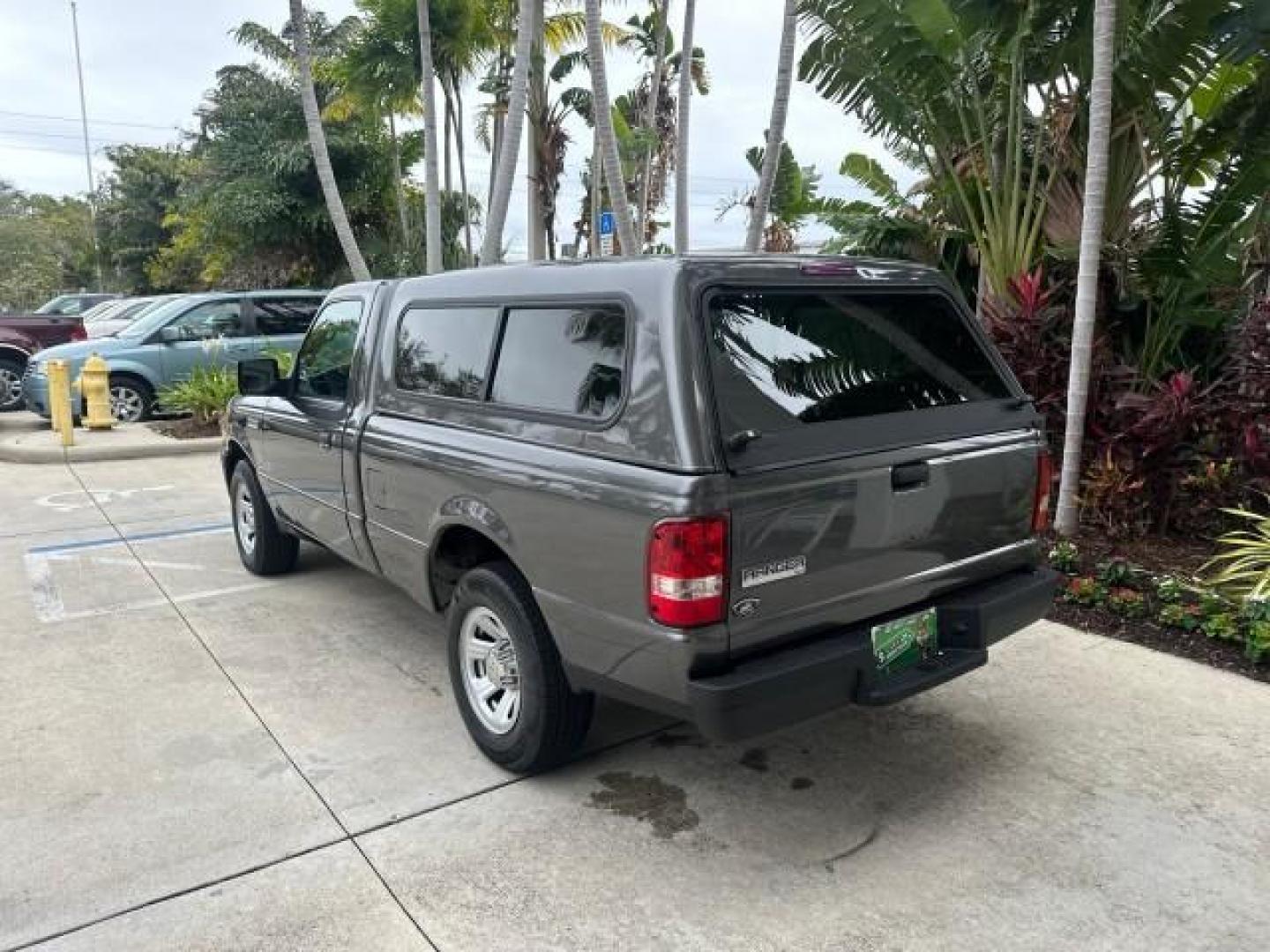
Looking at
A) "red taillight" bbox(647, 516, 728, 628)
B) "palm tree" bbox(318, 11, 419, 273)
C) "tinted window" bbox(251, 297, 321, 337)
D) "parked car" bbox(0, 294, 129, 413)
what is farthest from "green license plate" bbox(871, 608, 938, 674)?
"parked car" bbox(0, 294, 129, 413)

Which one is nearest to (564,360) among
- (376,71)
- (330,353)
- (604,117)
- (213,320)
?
(330,353)

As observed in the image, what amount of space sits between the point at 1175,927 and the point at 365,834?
249 centimetres

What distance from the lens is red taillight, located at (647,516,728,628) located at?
8.81 feet

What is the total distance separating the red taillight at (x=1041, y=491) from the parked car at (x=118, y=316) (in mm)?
12621

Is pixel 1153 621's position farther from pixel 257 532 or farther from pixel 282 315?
pixel 282 315

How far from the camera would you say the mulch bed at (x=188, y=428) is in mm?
11469

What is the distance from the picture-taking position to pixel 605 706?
13.8 feet

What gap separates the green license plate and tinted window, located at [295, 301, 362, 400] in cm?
283

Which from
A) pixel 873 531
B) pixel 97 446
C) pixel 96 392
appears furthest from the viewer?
pixel 96 392

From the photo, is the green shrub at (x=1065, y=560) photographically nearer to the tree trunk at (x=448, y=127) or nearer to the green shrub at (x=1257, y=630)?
the green shrub at (x=1257, y=630)

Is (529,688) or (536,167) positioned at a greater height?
(536,167)

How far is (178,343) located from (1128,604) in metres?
11.8

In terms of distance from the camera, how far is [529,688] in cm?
336

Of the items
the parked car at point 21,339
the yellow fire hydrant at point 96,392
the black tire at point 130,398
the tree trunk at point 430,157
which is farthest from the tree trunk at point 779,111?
the parked car at point 21,339
